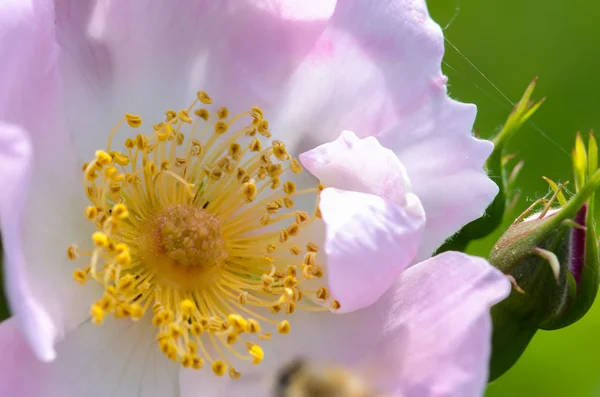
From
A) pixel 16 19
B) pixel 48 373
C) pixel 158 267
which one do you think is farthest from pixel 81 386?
pixel 16 19

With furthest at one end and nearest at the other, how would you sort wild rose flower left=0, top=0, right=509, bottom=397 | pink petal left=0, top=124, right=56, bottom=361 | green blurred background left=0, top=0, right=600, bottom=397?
green blurred background left=0, top=0, right=600, bottom=397 < wild rose flower left=0, top=0, right=509, bottom=397 < pink petal left=0, top=124, right=56, bottom=361

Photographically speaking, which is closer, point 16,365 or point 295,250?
point 16,365

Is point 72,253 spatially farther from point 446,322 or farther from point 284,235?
point 446,322

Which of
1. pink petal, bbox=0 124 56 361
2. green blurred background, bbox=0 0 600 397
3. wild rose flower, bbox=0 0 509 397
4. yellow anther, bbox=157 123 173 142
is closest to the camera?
pink petal, bbox=0 124 56 361

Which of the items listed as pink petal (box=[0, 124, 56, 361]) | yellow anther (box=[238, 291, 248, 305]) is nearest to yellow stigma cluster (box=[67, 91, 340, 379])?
yellow anther (box=[238, 291, 248, 305])

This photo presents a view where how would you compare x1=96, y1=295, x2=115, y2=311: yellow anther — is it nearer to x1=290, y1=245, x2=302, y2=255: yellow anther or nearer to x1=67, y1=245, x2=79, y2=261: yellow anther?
x1=67, y1=245, x2=79, y2=261: yellow anther

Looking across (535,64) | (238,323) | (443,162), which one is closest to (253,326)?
(238,323)
